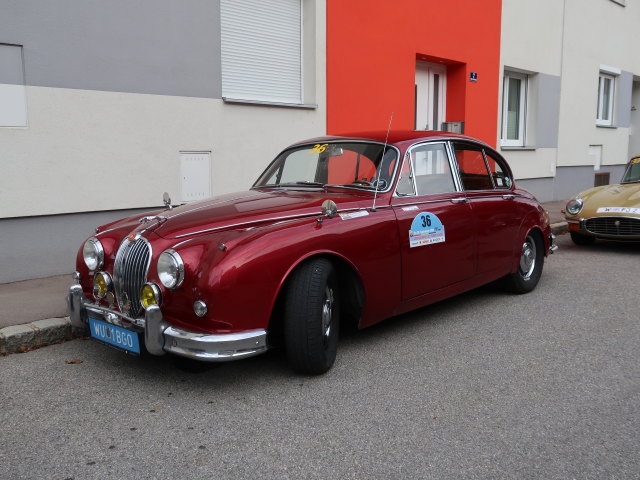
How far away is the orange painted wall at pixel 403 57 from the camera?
8.75 m

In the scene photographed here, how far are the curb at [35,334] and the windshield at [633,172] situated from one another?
7.97 meters

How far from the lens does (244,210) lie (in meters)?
3.86

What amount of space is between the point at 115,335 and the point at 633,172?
8.15 m

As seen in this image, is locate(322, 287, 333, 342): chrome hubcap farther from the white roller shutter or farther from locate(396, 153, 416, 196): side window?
the white roller shutter

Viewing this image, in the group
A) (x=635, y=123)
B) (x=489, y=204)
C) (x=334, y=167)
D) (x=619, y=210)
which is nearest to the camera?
(x=334, y=167)

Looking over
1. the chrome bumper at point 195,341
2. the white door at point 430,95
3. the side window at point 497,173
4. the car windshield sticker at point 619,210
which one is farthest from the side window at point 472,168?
the white door at point 430,95

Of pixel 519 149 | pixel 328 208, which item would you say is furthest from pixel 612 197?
pixel 328 208

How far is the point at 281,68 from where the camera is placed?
8297 mm

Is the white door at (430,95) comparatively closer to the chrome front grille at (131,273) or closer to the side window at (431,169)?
the side window at (431,169)

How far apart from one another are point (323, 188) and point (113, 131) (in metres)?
3.12

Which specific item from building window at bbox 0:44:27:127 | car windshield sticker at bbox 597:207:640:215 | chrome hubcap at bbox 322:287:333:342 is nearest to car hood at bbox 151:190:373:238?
chrome hubcap at bbox 322:287:333:342

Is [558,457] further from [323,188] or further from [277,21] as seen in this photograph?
[277,21]

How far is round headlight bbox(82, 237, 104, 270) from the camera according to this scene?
151 inches

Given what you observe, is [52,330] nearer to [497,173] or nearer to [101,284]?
[101,284]
